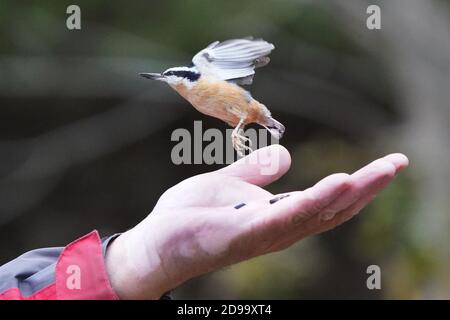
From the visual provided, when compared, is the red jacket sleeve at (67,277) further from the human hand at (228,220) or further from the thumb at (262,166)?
the thumb at (262,166)

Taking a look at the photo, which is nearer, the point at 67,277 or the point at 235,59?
the point at 235,59

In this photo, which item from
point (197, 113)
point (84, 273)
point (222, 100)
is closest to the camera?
point (222, 100)

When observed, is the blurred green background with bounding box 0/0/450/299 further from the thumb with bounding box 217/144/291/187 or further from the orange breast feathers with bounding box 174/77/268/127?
the orange breast feathers with bounding box 174/77/268/127

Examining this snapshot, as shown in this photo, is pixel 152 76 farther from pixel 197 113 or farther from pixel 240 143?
pixel 197 113

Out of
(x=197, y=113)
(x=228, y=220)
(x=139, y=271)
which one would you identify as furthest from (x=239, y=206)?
(x=197, y=113)

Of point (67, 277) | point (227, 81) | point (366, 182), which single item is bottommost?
point (67, 277)

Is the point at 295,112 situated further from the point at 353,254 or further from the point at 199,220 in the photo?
the point at 199,220
